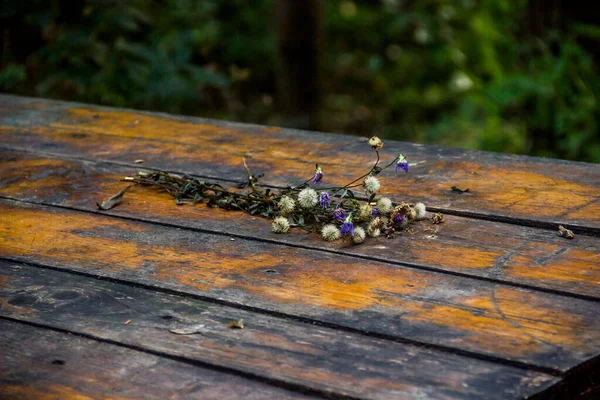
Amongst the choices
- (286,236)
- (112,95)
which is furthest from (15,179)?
(112,95)

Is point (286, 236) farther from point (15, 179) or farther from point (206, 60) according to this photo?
point (206, 60)

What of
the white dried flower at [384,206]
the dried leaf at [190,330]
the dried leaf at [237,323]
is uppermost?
the white dried flower at [384,206]

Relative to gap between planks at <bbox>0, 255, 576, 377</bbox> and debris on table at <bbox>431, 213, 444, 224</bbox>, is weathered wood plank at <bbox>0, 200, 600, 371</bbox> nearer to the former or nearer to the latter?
gap between planks at <bbox>0, 255, 576, 377</bbox>

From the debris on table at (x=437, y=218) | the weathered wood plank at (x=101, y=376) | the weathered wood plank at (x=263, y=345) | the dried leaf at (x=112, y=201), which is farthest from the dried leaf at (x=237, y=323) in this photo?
the dried leaf at (x=112, y=201)

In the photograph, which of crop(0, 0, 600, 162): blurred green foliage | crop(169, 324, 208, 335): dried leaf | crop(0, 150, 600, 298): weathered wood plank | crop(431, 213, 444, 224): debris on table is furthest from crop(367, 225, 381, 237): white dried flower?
crop(0, 0, 600, 162): blurred green foliage

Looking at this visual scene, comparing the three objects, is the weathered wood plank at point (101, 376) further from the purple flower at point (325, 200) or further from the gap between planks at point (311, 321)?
the purple flower at point (325, 200)

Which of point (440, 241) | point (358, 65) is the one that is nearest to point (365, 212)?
point (440, 241)

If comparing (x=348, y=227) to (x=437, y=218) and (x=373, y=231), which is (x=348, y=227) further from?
(x=437, y=218)
